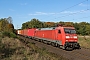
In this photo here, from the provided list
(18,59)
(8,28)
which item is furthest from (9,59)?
(8,28)

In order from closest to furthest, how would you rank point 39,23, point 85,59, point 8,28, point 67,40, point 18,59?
point 18,59 → point 85,59 → point 67,40 → point 8,28 → point 39,23

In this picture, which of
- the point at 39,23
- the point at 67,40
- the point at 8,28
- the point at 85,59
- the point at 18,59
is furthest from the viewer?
the point at 39,23

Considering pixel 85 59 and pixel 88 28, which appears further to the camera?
pixel 88 28

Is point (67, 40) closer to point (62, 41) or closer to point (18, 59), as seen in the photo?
point (62, 41)

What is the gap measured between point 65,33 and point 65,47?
1784 millimetres

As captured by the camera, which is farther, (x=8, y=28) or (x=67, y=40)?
(x=8, y=28)

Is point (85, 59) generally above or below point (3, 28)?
below

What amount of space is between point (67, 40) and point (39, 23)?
3317 inches

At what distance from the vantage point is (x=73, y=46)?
22.9 meters

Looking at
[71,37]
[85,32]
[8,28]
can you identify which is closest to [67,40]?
[71,37]

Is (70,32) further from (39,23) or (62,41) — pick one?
(39,23)

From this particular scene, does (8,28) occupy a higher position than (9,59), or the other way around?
(8,28)

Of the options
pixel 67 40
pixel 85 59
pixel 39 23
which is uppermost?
pixel 39 23

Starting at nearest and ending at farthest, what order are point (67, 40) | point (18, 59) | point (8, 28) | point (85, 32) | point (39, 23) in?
point (18, 59), point (67, 40), point (8, 28), point (85, 32), point (39, 23)
